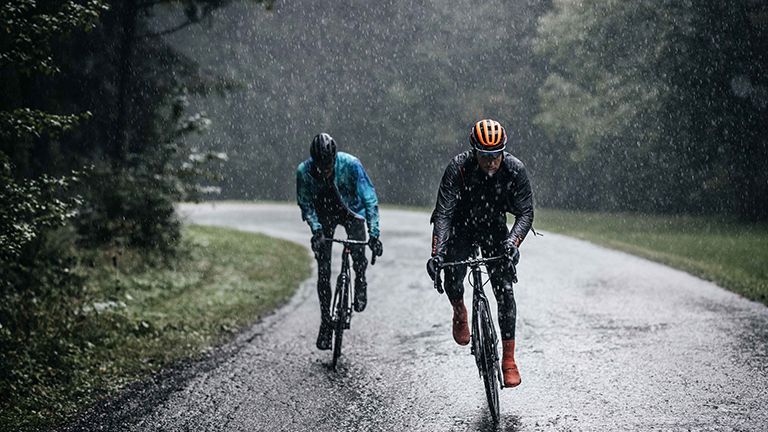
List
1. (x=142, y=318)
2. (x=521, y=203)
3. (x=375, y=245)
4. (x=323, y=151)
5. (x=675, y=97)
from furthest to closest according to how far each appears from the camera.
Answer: (x=675, y=97) < (x=142, y=318) < (x=375, y=245) < (x=323, y=151) < (x=521, y=203)

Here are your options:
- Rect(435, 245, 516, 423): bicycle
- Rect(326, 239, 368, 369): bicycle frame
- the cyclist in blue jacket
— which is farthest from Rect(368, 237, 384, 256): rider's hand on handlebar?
Rect(435, 245, 516, 423): bicycle

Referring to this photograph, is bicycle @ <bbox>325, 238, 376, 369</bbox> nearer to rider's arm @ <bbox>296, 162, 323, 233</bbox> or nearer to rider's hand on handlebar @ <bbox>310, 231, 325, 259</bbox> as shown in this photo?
rider's hand on handlebar @ <bbox>310, 231, 325, 259</bbox>

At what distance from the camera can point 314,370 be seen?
21.8 ft

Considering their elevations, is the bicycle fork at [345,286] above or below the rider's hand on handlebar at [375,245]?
below

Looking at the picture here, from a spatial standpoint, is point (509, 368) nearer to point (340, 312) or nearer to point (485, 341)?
point (485, 341)

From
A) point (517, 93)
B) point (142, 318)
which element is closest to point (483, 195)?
point (142, 318)

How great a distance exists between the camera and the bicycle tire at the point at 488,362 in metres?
4.96

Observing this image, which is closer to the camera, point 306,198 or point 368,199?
point 368,199

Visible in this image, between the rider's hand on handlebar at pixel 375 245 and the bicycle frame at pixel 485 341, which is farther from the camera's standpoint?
the rider's hand on handlebar at pixel 375 245

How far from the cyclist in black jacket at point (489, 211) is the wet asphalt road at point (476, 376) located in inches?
24.8

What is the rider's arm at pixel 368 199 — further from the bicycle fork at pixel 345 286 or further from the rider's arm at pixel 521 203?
the rider's arm at pixel 521 203

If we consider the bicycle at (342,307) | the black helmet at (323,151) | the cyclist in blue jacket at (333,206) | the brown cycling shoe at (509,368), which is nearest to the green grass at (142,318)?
the bicycle at (342,307)

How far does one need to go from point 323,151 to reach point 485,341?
2123 millimetres

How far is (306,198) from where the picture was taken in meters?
6.72
